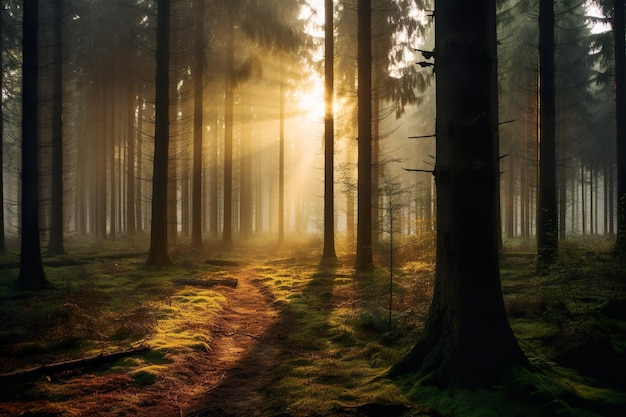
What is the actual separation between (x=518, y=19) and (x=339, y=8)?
13.7 m

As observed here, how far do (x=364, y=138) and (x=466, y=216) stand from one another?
32.0 ft

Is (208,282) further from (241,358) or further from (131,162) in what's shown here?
(131,162)

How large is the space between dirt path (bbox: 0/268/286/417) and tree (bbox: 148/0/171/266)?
861cm

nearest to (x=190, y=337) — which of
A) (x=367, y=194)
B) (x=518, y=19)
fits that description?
(x=367, y=194)

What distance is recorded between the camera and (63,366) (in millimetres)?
5000

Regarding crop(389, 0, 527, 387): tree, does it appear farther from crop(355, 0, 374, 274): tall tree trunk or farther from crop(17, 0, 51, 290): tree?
crop(17, 0, 51, 290): tree

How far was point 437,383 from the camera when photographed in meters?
4.08

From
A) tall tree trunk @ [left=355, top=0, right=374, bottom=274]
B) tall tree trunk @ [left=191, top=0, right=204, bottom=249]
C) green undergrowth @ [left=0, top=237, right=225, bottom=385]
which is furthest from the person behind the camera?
tall tree trunk @ [left=191, top=0, right=204, bottom=249]

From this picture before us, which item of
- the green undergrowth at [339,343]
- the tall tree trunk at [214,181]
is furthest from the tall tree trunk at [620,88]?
the tall tree trunk at [214,181]

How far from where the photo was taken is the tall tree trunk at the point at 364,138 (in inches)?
531

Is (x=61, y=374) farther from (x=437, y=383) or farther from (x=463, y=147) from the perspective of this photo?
(x=463, y=147)

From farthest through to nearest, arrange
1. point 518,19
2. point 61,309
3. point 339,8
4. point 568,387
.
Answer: point 518,19 < point 339,8 < point 61,309 < point 568,387

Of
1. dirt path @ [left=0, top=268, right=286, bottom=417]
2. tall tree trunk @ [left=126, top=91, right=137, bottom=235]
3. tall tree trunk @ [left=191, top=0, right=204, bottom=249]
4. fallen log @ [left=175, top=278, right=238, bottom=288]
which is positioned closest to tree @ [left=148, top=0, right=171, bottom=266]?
fallen log @ [left=175, top=278, right=238, bottom=288]

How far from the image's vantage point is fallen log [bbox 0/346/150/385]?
454 cm
